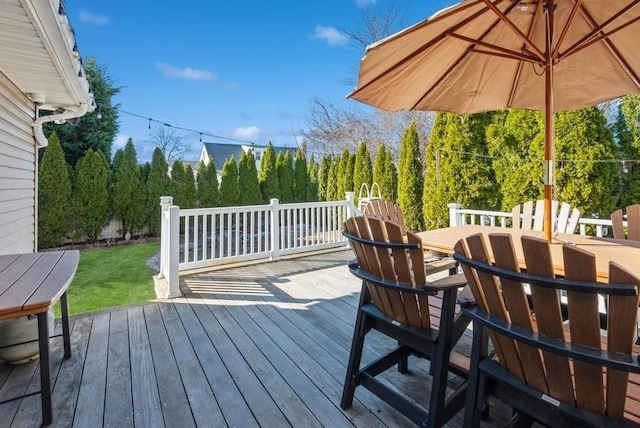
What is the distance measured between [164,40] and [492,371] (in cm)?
1501

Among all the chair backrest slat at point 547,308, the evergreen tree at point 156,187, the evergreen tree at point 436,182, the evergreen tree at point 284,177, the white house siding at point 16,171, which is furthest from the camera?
the evergreen tree at point 284,177

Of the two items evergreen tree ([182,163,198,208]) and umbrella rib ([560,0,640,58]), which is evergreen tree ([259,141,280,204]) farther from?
umbrella rib ([560,0,640,58])

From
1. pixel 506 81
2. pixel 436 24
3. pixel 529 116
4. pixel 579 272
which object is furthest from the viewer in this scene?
pixel 529 116

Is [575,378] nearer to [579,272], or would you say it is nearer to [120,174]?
[579,272]

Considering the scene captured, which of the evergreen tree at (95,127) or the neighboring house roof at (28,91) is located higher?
the evergreen tree at (95,127)

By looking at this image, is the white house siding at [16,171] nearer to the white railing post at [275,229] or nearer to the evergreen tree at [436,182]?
the white railing post at [275,229]

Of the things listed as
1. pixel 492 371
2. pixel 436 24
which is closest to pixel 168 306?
pixel 492 371

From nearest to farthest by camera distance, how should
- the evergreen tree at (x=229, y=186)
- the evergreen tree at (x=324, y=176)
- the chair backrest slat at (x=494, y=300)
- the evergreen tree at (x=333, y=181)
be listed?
the chair backrest slat at (x=494, y=300) → the evergreen tree at (x=229, y=186) → the evergreen tree at (x=333, y=181) → the evergreen tree at (x=324, y=176)

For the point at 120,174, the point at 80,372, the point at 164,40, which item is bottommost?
the point at 80,372

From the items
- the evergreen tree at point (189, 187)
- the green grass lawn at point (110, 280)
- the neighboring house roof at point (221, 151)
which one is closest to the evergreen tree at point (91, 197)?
the green grass lawn at point (110, 280)

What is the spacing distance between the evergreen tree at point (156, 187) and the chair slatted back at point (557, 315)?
8839mm

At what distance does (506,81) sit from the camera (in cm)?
283

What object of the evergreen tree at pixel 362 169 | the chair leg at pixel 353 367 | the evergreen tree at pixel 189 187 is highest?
the evergreen tree at pixel 362 169

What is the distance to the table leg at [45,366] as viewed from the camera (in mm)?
1692
